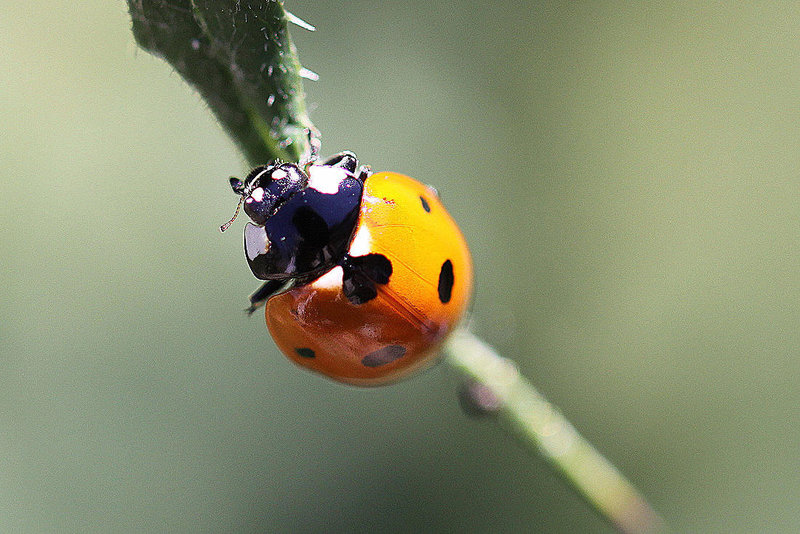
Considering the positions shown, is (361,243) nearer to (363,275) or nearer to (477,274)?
(363,275)

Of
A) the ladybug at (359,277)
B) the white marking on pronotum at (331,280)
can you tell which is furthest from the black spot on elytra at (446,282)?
the white marking on pronotum at (331,280)

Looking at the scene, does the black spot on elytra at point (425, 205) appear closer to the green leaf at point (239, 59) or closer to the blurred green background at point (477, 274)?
the green leaf at point (239, 59)

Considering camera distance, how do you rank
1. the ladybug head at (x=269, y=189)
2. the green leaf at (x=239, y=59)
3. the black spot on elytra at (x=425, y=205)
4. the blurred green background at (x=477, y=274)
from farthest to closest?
the blurred green background at (x=477, y=274)
the black spot on elytra at (x=425, y=205)
the ladybug head at (x=269, y=189)
the green leaf at (x=239, y=59)

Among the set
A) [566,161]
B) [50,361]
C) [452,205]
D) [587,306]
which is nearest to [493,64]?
[566,161]

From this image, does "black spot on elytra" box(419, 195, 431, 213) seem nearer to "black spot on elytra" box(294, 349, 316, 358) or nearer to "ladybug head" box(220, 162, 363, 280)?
"ladybug head" box(220, 162, 363, 280)

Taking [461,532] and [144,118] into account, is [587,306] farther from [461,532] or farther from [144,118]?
[144,118]

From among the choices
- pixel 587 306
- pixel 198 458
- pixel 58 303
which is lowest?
pixel 198 458

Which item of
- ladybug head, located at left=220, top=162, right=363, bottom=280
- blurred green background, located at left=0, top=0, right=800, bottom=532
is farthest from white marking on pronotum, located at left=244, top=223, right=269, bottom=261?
blurred green background, located at left=0, top=0, right=800, bottom=532

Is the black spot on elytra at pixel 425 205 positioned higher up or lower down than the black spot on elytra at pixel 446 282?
higher up
